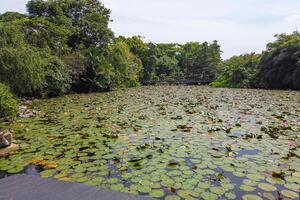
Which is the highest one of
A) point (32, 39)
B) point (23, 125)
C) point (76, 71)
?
point (32, 39)

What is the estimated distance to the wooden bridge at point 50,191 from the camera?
154 inches

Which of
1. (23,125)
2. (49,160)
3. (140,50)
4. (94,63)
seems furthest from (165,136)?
(140,50)

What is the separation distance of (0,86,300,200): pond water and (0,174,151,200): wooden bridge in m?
0.20

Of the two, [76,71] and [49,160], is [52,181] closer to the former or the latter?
[49,160]

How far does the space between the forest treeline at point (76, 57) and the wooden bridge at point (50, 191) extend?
5.45 metres

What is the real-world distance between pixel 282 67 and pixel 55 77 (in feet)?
59.0

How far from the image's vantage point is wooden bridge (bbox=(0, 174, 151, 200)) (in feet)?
12.8

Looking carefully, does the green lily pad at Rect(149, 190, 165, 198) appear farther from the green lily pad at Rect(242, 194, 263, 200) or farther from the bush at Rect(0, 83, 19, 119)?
the bush at Rect(0, 83, 19, 119)

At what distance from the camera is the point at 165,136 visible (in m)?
7.28

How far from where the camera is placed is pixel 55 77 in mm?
17125

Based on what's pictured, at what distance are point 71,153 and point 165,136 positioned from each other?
2.28m

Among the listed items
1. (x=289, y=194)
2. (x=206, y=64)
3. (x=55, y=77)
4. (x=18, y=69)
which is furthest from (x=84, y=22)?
(x=289, y=194)

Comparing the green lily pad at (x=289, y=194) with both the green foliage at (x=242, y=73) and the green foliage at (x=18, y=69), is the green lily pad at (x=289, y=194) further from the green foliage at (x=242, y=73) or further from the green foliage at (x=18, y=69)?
the green foliage at (x=242, y=73)

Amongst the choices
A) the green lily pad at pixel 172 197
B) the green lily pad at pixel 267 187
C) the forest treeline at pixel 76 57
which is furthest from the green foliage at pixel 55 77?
the green lily pad at pixel 267 187
